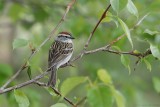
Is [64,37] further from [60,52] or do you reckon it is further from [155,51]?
[155,51]

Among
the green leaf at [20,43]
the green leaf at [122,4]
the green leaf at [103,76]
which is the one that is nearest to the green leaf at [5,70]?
the green leaf at [103,76]


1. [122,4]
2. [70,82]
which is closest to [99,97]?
[70,82]

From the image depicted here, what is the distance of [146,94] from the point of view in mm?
12172

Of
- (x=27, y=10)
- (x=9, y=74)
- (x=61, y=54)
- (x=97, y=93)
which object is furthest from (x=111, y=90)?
(x=27, y=10)

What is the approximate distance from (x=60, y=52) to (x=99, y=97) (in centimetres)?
→ 129

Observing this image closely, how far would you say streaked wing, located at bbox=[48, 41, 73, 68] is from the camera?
4.73m

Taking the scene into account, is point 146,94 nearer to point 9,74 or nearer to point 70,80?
point 9,74

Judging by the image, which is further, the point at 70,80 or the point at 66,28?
the point at 66,28

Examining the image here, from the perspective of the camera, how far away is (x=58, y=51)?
506 centimetres

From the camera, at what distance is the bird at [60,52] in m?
4.62

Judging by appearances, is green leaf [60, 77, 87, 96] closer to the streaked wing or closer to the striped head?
the streaked wing

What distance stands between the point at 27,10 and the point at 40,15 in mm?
741

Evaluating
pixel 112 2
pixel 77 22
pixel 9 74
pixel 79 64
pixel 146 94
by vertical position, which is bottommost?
pixel 146 94

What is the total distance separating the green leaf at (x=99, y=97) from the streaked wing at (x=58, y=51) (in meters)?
0.76
